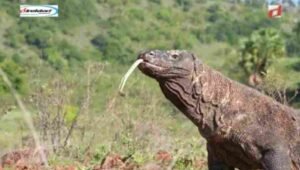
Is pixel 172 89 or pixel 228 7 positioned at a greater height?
pixel 172 89

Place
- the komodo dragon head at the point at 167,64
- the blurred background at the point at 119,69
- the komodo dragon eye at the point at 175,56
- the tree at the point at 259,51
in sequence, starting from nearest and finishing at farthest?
the komodo dragon head at the point at 167,64 < the komodo dragon eye at the point at 175,56 < the blurred background at the point at 119,69 < the tree at the point at 259,51

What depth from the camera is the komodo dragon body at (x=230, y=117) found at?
470 cm

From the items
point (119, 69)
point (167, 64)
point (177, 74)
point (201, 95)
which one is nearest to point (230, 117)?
point (201, 95)

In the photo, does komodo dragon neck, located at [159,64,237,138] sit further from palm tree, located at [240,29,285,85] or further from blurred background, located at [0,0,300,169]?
palm tree, located at [240,29,285,85]

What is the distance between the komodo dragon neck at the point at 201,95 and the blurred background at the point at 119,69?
0.43m

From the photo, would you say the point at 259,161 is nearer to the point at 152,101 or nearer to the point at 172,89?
the point at 172,89

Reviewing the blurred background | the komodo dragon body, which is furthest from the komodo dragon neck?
the blurred background

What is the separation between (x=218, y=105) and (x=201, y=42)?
9182 cm

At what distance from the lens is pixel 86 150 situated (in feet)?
30.1

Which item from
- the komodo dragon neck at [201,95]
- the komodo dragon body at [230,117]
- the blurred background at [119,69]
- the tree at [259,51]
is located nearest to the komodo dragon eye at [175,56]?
the komodo dragon body at [230,117]

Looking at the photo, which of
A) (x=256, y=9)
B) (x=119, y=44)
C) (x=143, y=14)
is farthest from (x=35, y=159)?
(x=256, y=9)

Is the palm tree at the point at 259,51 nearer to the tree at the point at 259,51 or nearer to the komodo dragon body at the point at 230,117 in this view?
the tree at the point at 259,51

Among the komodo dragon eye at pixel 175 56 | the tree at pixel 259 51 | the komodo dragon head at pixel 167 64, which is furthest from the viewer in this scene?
the tree at pixel 259 51

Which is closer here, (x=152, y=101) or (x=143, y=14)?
(x=152, y=101)
